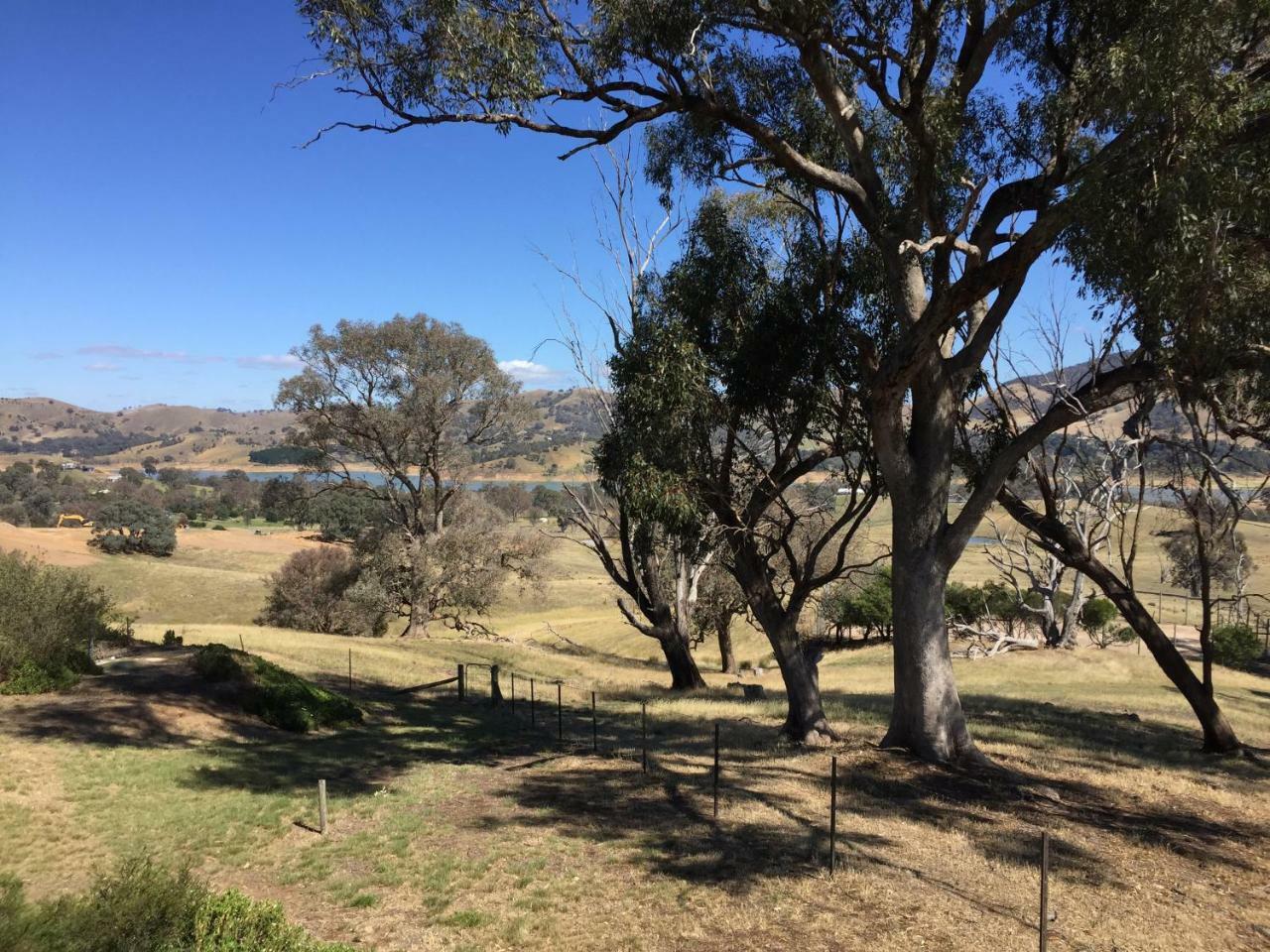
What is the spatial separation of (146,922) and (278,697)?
12.5 meters

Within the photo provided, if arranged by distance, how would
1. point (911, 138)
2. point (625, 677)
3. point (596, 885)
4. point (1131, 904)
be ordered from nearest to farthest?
point (1131, 904)
point (596, 885)
point (911, 138)
point (625, 677)

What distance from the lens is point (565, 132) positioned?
11570mm

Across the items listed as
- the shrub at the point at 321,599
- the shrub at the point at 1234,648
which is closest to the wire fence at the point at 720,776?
the shrub at the point at 321,599

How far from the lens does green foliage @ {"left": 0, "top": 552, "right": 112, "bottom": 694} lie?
14.9 m

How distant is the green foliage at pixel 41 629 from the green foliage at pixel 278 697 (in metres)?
2.46

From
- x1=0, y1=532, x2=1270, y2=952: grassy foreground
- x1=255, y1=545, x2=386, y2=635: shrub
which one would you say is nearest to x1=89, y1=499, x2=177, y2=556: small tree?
x1=255, y1=545, x2=386, y2=635: shrub

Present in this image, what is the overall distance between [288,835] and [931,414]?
9.92 m

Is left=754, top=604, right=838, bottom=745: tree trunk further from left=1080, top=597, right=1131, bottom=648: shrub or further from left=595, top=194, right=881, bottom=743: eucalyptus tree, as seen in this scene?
left=1080, top=597, right=1131, bottom=648: shrub

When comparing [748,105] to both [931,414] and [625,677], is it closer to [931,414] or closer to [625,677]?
[931,414]

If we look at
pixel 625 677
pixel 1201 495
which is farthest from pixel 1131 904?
pixel 625 677

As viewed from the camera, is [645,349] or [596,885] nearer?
[596,885]

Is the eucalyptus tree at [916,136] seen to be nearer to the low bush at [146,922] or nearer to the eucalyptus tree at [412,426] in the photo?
the low bush at [146,922]

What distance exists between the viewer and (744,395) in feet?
41.2

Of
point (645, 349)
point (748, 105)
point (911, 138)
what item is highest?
point (748, 105)
